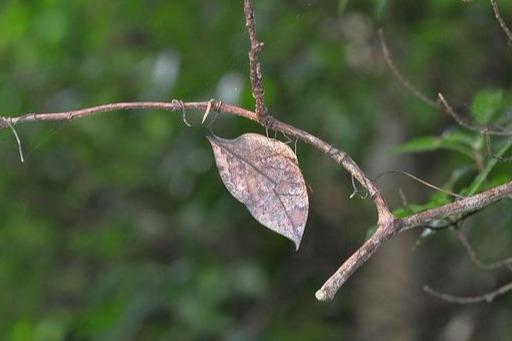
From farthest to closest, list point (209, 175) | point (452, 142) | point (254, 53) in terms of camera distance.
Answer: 1. point (209, 175)
2. point (452, 142)
3. point (254, 53)

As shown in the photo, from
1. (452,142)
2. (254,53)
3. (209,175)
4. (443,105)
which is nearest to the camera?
(254,53)

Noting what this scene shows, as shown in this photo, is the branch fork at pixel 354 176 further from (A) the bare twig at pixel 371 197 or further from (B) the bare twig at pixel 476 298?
(B) the bare twig at pixel 476 298

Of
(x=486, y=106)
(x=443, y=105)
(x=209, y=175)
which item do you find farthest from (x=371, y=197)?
(x=209, y=175)

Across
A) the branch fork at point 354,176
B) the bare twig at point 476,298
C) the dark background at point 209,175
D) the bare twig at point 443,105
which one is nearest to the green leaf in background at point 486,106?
the bare twig at point 443,105

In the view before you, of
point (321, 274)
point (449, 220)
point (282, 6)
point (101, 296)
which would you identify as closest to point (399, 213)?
point (449, 220)

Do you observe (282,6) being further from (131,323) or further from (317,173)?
(131,323)

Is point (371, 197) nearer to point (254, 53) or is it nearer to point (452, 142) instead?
point (254, 53)
